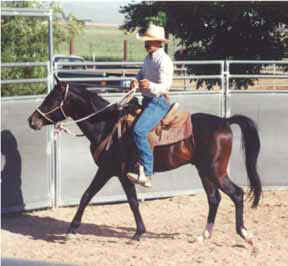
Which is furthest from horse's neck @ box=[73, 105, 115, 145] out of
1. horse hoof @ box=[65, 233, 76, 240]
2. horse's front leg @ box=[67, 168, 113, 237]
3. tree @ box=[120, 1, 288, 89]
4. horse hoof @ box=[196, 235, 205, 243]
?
tree @ box=[120, 1, 288, 89]

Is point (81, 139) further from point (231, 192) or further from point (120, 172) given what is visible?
point (231, 192)

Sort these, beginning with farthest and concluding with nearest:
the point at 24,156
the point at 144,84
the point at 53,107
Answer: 1. the point at 24,156
2. the point at 53,107
3. the point at 144,84

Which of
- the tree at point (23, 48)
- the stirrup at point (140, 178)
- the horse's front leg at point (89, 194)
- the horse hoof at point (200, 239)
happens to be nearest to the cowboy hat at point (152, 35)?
the stirrup at point (140, 178)

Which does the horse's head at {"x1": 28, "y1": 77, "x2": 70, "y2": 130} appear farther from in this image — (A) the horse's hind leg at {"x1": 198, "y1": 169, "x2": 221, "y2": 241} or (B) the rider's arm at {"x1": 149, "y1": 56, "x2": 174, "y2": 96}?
(A) the horse's hind leg at {"x1": 198, "y1": 169, "x2": 221, "y2": 241}

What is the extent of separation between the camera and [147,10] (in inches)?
758

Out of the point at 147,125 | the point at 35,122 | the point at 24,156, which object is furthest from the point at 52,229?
the point at 147,125

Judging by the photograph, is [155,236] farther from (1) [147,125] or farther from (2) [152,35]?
(2) [152,35]

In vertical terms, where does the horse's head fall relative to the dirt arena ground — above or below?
above

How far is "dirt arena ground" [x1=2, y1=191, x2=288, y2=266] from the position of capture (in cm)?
688

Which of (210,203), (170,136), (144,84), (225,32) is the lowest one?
(210,203)

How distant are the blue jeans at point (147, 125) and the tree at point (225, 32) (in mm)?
9856

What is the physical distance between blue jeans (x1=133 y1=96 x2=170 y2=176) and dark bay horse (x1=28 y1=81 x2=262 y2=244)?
18cm

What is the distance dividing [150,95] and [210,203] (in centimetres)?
130

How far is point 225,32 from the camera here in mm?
18062
